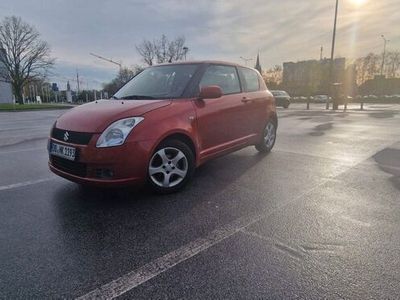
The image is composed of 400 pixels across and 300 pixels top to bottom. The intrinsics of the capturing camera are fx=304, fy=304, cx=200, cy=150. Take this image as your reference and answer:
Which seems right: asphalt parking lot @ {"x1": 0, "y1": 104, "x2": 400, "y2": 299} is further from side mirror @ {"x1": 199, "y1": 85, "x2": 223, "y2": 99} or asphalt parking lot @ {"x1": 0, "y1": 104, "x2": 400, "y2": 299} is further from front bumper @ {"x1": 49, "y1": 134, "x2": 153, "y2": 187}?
side mirror @ {"x1": 199, "y1": 85, "x2": 223, "y2": 99}

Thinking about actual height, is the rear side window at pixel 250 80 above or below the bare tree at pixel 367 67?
below

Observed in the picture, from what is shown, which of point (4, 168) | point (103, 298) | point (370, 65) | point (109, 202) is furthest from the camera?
point (370, 65)

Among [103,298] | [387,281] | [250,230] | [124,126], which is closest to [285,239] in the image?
[250,230]

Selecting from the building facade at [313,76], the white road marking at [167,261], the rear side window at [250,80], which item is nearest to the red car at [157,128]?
the rear side window at [250,80]

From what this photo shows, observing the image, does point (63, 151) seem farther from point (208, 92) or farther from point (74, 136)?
point (208, 92)

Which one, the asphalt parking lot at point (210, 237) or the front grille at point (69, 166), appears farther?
the front grille at point (69, 166)

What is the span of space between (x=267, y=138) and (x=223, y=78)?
6.67ft

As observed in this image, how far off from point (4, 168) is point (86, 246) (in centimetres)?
357

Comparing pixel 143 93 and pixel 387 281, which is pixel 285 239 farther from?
pixel 143 93

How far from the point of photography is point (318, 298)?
6.74ft

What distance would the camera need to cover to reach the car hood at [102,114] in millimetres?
3455

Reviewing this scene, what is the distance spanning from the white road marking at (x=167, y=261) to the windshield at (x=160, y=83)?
6.34ft

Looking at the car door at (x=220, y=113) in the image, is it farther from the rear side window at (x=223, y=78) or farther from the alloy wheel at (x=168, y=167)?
the alloy wheel at (x=168, y=167)

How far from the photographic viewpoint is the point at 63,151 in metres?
3.62
